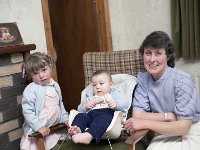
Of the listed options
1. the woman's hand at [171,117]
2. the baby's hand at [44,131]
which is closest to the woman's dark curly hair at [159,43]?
the woman's hand at [171,117]

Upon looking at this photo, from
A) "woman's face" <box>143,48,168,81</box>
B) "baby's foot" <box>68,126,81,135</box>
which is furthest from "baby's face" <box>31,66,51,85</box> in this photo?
"woman's face" <box>143,48,168,81</box>

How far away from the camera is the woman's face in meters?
1.86

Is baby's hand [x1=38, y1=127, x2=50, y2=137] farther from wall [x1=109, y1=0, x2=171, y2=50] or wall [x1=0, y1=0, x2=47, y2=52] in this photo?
wall [x1=109, y1=0, x2=171, y2=50]

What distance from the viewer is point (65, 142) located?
2184 millimetres

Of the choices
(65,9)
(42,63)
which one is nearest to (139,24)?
(65,9)

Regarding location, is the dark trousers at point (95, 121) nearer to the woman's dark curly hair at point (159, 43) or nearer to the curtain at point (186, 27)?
the woman's dark curly hair at point (159, 43)

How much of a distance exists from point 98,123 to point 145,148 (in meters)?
0.41

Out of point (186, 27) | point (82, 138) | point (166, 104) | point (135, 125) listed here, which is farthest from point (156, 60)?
point (186, 27)

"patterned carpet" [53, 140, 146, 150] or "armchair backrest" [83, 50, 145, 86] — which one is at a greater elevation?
"armchair backrest" [83, 50, 145, 86]

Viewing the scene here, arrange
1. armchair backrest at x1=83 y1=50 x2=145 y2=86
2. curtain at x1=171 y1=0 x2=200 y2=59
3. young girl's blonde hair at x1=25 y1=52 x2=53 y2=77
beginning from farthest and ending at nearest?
curtain at x1=171 y1=0 x2=200 y2=59 < armchair backrest at x1=83 y1=50 x2=145 y2=86 < young girl's blonde hair at x1=25 y1=52 x2=53 y2=77

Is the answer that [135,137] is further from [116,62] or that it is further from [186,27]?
[186,27]

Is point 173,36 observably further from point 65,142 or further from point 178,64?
point 65,142

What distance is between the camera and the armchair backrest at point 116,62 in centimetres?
→ 231

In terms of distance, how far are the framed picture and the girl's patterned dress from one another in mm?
437
